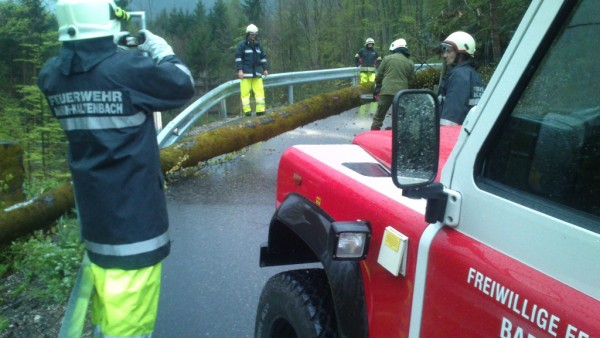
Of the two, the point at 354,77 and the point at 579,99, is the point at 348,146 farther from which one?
the point at 354,77

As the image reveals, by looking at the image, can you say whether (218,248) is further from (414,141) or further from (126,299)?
(414,141)

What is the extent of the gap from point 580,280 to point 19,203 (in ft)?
16.8

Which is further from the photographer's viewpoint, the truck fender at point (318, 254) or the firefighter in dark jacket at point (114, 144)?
the firefighter in dark jacket at point (114, 144)

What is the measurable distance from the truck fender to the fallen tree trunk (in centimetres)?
296

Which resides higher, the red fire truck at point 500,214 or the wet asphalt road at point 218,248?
the red fire truck at point 500,214

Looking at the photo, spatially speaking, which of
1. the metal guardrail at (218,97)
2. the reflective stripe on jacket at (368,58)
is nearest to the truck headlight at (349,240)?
the metal guardrail at (218,97)

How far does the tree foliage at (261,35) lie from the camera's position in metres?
9.23

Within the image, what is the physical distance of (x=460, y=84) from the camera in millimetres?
6152

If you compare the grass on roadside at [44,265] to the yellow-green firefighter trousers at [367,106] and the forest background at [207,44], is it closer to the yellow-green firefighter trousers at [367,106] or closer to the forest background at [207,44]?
the forest background at [207,44]

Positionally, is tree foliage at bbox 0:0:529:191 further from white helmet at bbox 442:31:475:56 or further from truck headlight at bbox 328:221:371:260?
truck headlight at bbox 328:221:371:260

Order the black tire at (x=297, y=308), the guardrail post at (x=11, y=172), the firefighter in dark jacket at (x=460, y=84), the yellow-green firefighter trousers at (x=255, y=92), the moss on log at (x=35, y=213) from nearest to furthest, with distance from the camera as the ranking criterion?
the black tire at (x=297, y=308)
the moss on log at (x=35, y=213)
the guardrail post at (x=11, y=172)
the firefighter in dark jacket at (x=460, y=84)
the yellow-green firefighter trousers at (x=255, y=92)

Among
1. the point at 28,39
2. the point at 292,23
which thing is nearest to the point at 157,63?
the point at 28,39

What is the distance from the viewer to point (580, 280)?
4.05ft

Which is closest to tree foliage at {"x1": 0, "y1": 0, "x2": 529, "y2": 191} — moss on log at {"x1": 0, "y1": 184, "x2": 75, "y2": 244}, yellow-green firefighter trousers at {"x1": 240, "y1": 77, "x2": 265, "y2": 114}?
moss on log at {"x1": 0, "y1": 184, "x2": 75, "y2": 244}
